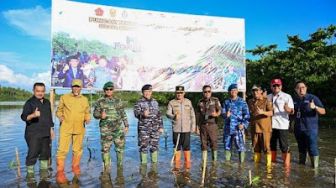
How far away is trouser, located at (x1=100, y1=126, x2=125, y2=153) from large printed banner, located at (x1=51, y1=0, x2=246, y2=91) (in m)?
1.70

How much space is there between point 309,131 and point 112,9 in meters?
5.68

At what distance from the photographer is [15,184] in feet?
21.2

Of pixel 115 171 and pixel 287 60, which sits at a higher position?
pixel 287 60

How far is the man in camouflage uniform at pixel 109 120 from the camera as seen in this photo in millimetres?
7387

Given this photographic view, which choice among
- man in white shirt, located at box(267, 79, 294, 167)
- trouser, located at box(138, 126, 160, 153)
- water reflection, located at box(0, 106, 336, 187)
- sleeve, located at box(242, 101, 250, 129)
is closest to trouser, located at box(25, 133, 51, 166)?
water reflection, located at box(0, 106, 336, 187)

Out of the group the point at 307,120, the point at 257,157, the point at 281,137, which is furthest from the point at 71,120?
the point at 307,120

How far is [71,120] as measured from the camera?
7.09 meters

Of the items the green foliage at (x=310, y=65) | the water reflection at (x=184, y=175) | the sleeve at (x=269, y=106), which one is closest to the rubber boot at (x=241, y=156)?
the water reflection at (x=184, y=175)

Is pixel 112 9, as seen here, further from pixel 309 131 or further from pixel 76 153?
pixel 309 131

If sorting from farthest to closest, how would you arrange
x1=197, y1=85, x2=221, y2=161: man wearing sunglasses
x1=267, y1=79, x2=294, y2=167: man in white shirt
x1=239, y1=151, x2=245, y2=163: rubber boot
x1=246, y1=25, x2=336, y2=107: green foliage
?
x1=246, y1=25, x2=336, y2=107: green foliage
x1=239, y1=151, x2=245, y2=163: rubber boot
x1=197, y1=85, x2=221, y2=161: man wearing sunglasses
x1=267, y1=79, x2=294, y2=167: man in white shirt

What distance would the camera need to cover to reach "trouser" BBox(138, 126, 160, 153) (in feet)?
25.2

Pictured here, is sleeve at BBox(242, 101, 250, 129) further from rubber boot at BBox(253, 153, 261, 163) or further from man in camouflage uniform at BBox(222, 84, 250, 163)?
rubber boot at BBox(253, 153, 261, 163)

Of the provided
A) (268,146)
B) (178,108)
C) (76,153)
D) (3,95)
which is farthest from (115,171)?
(3,95)

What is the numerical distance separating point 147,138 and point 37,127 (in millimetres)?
2360
